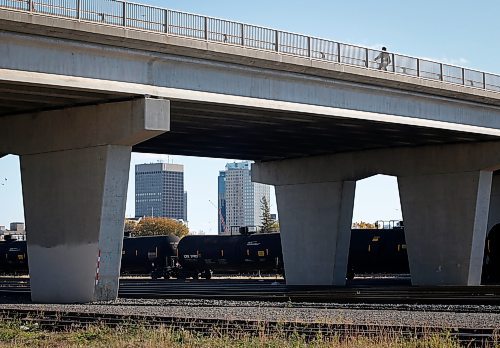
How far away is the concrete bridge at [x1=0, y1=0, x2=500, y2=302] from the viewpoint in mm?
28297

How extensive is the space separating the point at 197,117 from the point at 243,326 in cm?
1678

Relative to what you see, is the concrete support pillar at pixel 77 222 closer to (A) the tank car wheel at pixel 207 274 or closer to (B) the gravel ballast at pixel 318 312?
(B) the gravel ballast at pixel 318 312

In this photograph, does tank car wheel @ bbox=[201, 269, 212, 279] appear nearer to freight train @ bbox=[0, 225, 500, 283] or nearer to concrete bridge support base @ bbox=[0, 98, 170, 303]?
freight train @ bbox=[0, 225, 500, 283]

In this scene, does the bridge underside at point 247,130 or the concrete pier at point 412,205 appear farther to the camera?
the concrete pier at point 412,205

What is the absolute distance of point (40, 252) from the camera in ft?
107

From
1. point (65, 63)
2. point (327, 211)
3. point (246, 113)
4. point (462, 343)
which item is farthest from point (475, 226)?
point (462, 343)

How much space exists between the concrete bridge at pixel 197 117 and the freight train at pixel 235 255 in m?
7.14

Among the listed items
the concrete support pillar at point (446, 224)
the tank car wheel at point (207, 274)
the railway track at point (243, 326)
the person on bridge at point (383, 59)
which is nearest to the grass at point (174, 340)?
the railway track at point (243, 326)

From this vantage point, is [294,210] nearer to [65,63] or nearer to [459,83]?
[459,83]

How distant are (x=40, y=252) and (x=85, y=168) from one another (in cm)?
369

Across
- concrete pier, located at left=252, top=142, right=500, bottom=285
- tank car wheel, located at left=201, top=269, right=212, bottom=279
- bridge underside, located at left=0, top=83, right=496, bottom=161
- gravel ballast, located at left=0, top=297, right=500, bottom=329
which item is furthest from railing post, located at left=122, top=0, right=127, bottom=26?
tank car wheel, located at left=201, top=269, right=212, bottom=279

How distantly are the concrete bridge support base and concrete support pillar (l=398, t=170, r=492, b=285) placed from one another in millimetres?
19150

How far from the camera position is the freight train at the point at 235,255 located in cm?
5278

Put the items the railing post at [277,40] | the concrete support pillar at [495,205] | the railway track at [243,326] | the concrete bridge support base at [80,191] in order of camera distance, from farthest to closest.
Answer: the concrete support pillar at [495,205], the railing post at [277,40], the concrete bridge support base at [80,191], the railway track at [243,326]
